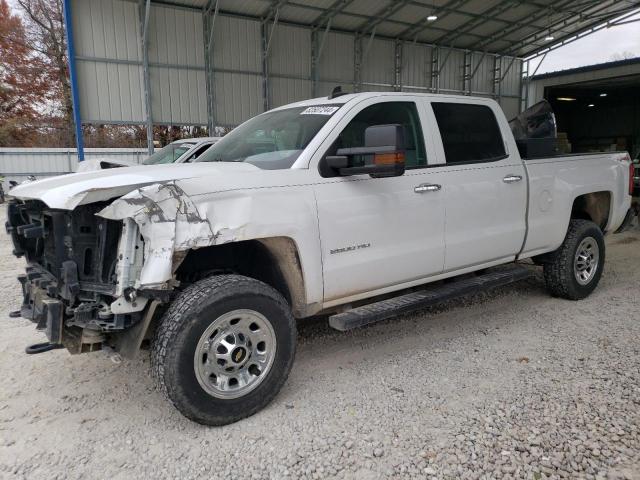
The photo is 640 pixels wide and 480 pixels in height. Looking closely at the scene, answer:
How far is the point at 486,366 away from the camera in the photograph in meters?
3.79

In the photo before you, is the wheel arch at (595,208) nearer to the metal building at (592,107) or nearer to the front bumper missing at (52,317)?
the front bumper missing at (52,317)

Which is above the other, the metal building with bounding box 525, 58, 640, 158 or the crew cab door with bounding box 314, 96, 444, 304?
the metal building with bounding box 525, 58, 640, 158

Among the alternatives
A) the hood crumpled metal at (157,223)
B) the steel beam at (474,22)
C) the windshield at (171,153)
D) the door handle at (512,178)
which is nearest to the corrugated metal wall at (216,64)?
the steel beam at (474,22)

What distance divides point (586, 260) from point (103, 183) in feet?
16.4

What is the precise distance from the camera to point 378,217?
11.8ft

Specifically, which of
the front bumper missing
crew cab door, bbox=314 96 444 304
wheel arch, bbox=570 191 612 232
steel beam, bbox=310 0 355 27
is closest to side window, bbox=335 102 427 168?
crew cab door, bbox=314 96 444 304

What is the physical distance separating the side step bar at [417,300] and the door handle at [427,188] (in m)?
0.86

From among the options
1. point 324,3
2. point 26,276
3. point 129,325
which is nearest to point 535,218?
point 129,325

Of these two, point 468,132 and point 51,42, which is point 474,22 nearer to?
point 468,132

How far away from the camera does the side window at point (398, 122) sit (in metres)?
3.77

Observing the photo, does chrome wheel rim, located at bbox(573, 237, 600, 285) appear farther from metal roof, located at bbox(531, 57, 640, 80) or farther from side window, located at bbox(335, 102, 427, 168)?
metal roof, located at bbox(531, 57, 640, 80)

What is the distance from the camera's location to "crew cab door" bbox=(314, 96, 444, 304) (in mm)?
3406

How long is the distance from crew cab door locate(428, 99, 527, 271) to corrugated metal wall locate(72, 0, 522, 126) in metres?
12.6

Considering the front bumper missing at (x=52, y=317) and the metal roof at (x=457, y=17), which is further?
the metal roof at (x=457, y=17)
